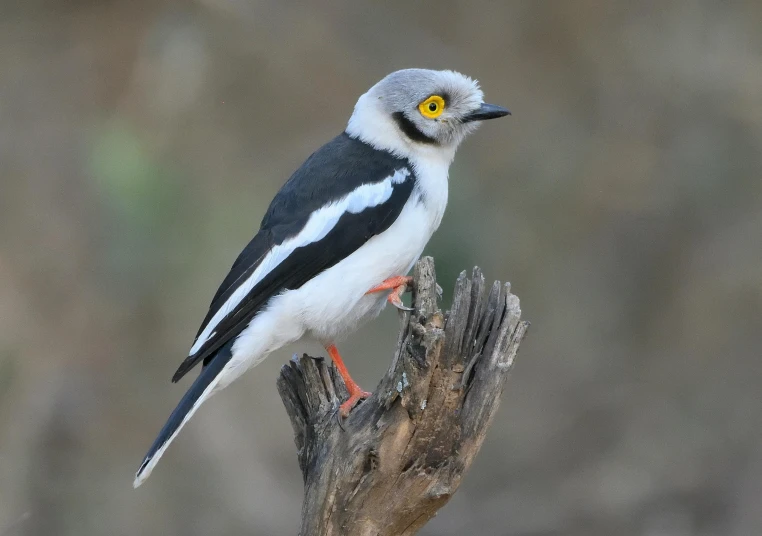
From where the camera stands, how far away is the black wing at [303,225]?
12.8ft

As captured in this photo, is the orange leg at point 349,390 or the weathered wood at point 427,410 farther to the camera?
the orange leg at point 349,390

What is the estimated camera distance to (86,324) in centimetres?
770

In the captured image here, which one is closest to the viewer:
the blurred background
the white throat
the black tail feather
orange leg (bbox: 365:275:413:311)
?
the black tail feather

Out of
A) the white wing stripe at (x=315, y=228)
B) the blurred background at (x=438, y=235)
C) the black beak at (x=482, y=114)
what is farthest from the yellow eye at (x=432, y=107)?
the blurred background at (x=438, y=235)

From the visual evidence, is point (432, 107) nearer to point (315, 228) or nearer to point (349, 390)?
point (315, 228)

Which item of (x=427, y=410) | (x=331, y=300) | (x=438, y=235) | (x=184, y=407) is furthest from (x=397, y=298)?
(x=438, y=235)

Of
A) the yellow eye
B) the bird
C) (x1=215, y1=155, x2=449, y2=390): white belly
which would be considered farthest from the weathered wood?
the yellow eye

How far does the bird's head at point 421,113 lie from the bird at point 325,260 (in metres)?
0.09

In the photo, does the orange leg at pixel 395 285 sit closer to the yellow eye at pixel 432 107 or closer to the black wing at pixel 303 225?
the black wing at pixel 303 225

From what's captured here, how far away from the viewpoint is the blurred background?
24.3 ft

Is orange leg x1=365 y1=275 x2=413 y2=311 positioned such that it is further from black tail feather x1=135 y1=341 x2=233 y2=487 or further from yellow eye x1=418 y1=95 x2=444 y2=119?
yellow eye x1=418 y1=95 x2=444 y2=119

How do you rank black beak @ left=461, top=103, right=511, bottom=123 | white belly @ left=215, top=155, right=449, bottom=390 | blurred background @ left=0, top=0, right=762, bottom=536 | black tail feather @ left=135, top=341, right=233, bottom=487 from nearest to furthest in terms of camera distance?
black tail feather @ left=135, top=341, right=233, bottom=487 → white belly @ left=215, top=155, right=449, bottom=390 → black beak @ left=461, top=103, right=511, bottom=123 → blurred background @ left=0, top=0, right=762, bottom=536

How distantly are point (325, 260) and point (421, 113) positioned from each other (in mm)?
927

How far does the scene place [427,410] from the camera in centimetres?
326
